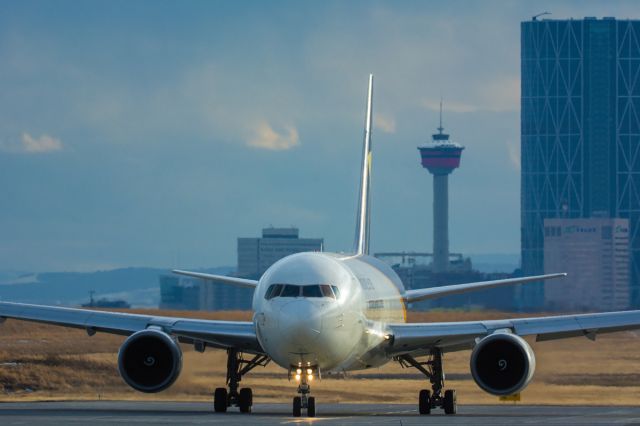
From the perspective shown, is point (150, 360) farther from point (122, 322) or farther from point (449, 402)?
point (449, 402)

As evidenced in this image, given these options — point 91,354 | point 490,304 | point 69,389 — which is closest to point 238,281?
point 69,389

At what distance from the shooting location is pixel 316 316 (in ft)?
120

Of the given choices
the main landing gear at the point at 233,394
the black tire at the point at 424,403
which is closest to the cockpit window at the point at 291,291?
the main landing gear at the point at 233,394

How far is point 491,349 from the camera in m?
40.0

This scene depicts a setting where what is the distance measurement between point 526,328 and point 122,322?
10.3 meters

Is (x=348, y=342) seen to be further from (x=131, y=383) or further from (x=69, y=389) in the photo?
(x=69, y=389)

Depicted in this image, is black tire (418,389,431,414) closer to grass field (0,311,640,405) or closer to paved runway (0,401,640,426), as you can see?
paved runway (0,401,640,426)

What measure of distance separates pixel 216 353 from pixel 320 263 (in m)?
9.69

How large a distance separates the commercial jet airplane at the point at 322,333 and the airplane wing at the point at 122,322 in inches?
1.0

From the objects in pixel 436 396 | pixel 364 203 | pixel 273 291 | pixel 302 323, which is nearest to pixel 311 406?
pixel 302 323

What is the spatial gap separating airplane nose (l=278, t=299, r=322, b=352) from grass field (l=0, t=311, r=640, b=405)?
30.0ft

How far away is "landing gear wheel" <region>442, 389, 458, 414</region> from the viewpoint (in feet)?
137

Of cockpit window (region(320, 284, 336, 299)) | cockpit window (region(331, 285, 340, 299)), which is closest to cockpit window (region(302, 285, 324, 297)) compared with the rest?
cockpit window (region(320, 284, 336, 299))

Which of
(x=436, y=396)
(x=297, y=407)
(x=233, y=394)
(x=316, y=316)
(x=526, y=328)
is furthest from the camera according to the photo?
(x=436, y=396)
